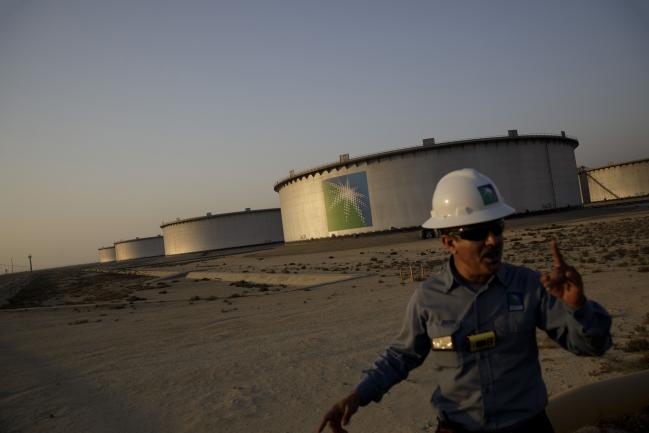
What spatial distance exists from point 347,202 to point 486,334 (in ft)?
143

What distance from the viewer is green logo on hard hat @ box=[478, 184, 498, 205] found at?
2.46 meters

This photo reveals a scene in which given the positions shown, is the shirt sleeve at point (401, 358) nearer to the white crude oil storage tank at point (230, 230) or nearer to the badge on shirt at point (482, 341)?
the badge on shirt at point (482, 341)

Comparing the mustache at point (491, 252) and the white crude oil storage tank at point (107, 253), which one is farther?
the white crude oil storage tank at point (107, 253)

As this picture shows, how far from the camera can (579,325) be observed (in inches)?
76.8

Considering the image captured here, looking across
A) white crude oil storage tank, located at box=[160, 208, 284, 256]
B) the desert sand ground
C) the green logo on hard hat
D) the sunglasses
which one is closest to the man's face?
the sunglasses

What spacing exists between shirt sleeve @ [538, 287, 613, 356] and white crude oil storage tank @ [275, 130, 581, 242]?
4133 centimetres

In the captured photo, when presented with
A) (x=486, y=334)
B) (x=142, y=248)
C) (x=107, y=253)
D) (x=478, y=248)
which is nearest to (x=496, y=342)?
(x=486, y=334)

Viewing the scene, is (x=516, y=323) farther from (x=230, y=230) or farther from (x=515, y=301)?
(x=230, y=230)

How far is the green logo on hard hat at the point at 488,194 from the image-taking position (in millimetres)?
2455

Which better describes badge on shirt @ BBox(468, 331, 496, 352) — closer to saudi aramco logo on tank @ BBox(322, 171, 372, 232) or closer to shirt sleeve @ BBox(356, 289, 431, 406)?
shirt sleeve @ BBox(356, 289, 431, 406)

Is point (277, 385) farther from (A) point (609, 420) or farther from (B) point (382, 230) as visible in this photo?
(B) point (382, 230)

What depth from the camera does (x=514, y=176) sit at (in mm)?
44781

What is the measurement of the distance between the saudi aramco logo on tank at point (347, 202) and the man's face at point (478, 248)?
42.1m

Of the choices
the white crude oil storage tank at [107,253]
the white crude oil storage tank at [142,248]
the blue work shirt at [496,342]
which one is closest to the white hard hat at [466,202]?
the blue work shirt at [496,342]
